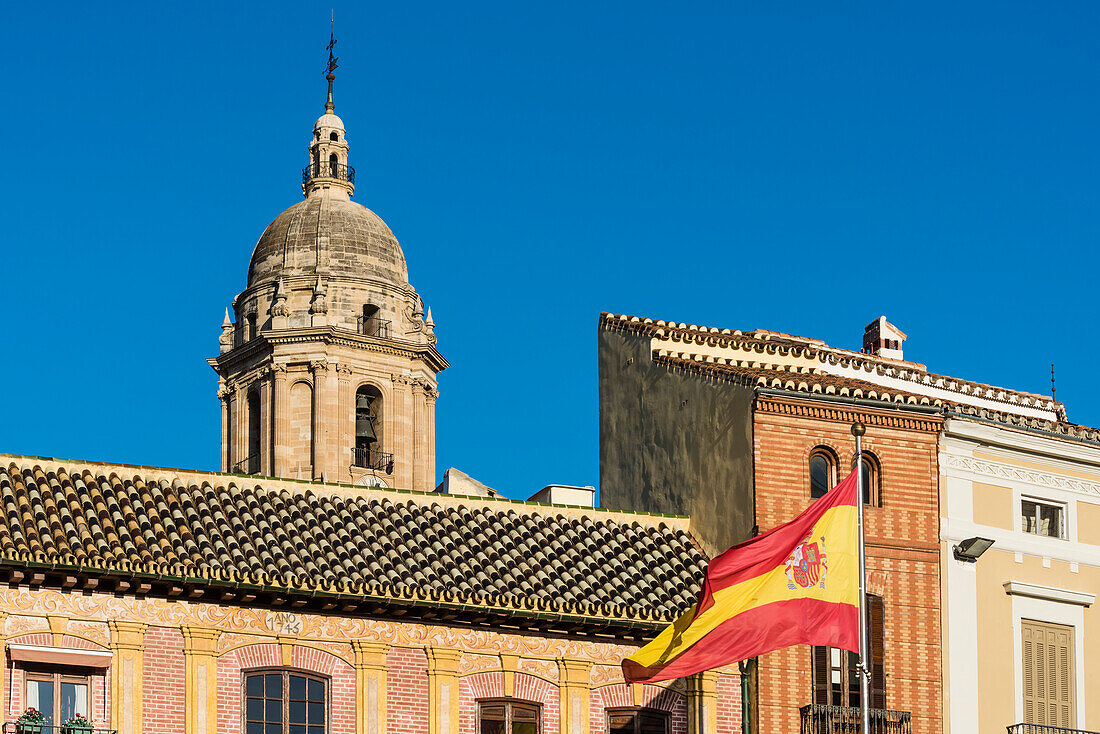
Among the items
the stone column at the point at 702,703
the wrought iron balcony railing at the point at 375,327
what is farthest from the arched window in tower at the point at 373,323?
the stone column at the point at 702,703

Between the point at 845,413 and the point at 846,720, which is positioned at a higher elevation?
the point at 845,413

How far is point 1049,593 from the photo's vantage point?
39594 millimetres

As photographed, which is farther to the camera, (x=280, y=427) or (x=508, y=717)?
(x=280, y=427)

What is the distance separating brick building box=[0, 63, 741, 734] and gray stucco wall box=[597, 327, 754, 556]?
2.92 ft

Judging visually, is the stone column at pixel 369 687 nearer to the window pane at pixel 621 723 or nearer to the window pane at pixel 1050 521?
the window pane at pixel 621 723

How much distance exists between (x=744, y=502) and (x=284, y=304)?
1395 inches

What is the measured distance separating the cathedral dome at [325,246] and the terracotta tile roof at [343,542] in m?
34.8

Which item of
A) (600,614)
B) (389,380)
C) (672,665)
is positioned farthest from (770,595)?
(389,380)

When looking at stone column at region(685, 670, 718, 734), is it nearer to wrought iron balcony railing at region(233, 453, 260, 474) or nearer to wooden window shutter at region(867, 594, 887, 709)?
wooden window shutter at region(867, 594, 887, 709)

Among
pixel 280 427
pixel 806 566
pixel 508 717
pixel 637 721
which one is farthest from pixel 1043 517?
pixel 280 427

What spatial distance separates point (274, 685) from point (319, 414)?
1410 inches

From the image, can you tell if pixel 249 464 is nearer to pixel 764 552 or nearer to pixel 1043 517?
pixel 1043 517

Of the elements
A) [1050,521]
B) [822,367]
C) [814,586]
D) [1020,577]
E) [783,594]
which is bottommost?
[783,594]

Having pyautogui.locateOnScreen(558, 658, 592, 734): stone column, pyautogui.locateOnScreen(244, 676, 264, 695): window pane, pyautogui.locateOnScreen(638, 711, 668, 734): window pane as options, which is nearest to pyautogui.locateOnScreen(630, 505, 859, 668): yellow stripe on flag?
pyautogui.locateOnScreen(558, 658, 592, 734): stone column
